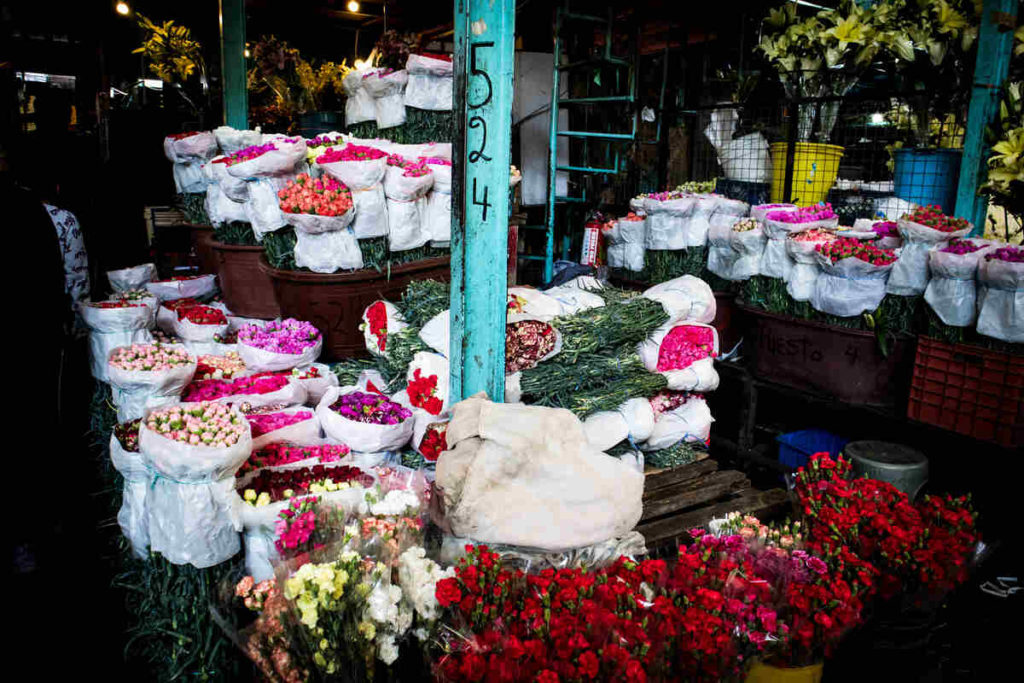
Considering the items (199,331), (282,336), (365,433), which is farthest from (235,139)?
(365,433)

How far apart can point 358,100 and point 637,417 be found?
3904mm

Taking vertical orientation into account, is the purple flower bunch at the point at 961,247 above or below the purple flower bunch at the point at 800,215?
below

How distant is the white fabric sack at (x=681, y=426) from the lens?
3.52m

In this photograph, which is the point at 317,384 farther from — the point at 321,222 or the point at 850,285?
the point at 850,285

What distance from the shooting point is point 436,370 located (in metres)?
3.23

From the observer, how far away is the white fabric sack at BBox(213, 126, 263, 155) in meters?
5.50

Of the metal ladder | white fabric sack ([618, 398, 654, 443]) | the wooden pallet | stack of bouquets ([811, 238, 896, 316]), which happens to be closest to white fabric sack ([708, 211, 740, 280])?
stack of bouquets ([811, 238, 896, 316])

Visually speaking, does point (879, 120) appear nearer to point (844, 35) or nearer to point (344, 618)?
point (844, 35)

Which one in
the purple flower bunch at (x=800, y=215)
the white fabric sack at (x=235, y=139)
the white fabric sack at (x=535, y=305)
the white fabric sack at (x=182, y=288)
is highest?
the white fabric sack at (x=235, y=139)

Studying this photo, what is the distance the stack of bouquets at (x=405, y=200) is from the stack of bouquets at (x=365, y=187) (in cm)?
6

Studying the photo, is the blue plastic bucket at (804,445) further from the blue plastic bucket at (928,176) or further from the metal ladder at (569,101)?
the metal ladder at (569,101)

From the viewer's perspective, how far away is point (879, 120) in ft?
24.0

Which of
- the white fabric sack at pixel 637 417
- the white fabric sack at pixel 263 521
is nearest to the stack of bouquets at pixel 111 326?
the white fabric sack at pixel 263 521

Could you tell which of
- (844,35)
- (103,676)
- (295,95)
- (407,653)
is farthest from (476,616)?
(295,95)
